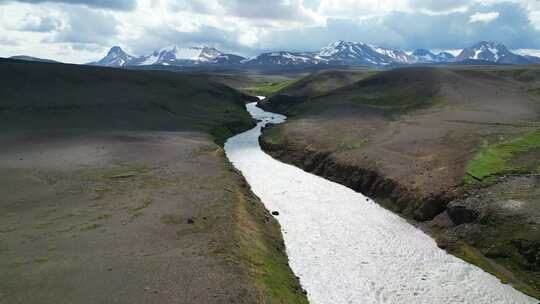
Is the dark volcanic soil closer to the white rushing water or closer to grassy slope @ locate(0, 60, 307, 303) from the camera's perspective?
the white rushing water

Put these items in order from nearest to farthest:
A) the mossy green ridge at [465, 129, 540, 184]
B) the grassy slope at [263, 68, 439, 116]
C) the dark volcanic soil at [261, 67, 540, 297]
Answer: the dark volcanic soil at [261, 67, 540, 297], the mossy green ridge at [465, 129, 540, 184], the grassy slope at [263, 68, 439, 116]

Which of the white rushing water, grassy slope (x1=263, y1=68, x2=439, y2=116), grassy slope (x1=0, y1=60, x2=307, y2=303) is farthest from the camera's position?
grassy slope (x1=263, y1=68, x2=439, y2=116)

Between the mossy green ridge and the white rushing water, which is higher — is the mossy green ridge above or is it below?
above

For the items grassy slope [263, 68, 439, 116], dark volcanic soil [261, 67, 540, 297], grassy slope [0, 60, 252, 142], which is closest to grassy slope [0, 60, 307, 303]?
grassy slope [0, 60, 252, 142]

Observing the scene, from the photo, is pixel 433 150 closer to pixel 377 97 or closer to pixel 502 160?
pixel 502 160

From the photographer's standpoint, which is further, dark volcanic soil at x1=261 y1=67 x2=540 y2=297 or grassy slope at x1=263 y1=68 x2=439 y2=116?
grassy slope at x1=263 y1=68 x2=439 y2=116

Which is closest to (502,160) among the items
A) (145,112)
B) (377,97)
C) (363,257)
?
(363,257)

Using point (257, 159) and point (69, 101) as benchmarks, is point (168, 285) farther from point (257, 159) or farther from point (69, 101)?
point (69, 101)

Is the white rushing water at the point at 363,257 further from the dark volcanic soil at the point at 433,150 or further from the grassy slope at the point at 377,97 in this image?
the grassy slope at the point at 377,97

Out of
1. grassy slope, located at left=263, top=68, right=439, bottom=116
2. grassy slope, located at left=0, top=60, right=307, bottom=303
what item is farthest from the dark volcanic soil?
grassy slope, located at left=0, top=60, right=307, bottom=303
